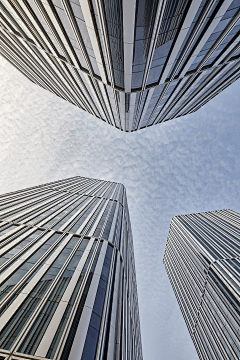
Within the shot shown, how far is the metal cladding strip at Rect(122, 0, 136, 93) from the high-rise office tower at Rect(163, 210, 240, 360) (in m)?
58.5

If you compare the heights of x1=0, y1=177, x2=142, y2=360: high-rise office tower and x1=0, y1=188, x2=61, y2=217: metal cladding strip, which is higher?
x1=0, y1=188, x2=61, y2=217: metal cladding strip

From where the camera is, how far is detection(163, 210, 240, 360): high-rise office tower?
1912 inches

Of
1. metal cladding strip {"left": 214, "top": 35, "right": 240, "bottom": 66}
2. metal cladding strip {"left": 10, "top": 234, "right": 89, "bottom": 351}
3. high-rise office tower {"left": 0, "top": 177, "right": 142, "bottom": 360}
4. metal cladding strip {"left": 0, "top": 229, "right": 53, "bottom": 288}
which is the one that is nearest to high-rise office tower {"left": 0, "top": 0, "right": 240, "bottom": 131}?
metal cladding strip {"left": 214, "top": 35, "right": 240, "bottom": 66}

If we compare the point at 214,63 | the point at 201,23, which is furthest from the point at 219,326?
the point at 201,23

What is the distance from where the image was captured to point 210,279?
190 feet

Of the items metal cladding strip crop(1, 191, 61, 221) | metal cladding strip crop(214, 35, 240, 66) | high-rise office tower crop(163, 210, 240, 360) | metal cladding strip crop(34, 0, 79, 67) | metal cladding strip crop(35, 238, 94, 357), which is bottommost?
metal cladding strip crop(35, 238, 94, 357)

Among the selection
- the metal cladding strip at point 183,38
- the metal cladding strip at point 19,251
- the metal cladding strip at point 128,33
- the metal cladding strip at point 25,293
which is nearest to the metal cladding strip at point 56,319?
the metal cladding strip at point 25,293

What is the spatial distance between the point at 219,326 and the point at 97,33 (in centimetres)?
7383

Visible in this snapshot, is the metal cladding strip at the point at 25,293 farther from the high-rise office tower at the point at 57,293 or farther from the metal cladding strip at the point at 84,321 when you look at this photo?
the metal cladding strip at the point at 84,321

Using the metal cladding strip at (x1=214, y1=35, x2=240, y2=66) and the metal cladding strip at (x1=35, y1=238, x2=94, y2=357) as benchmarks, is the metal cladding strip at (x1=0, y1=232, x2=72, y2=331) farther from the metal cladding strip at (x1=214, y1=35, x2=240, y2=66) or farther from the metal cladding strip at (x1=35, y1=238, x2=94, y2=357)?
the metal cladding strip at (x1=214, y1=35, x2=240, y2=66)

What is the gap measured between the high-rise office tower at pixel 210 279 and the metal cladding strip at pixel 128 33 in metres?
58.5

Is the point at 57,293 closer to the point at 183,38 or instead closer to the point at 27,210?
the point at 27,210

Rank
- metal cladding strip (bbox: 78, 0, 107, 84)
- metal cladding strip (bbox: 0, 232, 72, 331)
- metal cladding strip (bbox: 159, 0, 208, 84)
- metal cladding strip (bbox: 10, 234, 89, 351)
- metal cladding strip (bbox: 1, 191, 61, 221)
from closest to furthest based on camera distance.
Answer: metal cladding strip (bbox: 10, 234, 89, 351)
metal cladding strip (bbox: 159, 0, 208, 84)
metal cladding strip (bbox: 0, 232, 72, 331)
metal cladding strip (bbox: 78, 0, 107, 84)
metal cladding strip (bbox: 1, 191, 61, 221)

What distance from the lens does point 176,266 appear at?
93375mm
